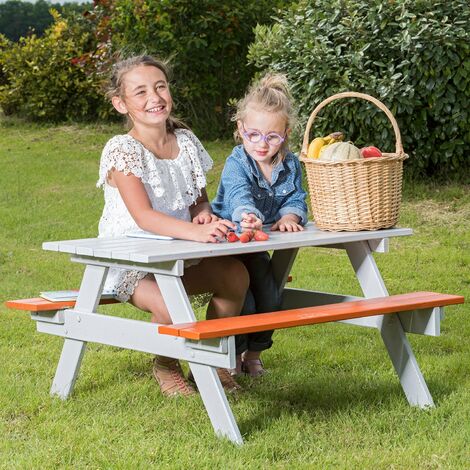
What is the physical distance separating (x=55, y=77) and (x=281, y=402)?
34.7 feet

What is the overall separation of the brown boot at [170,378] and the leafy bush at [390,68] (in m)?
4.51

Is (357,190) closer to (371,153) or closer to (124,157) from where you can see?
(371,153)

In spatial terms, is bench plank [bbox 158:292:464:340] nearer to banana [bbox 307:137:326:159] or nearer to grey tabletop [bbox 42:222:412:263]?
grey tabletop [bbox 42:222:412:263]

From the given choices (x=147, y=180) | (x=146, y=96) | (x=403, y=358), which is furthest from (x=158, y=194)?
(x=403, y=358)

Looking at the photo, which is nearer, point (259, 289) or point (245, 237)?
point (245, 237)

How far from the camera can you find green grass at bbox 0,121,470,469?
12.9 feet

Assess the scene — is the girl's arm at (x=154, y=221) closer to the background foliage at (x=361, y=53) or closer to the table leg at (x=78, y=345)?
the table leg at (x=78, y=345)

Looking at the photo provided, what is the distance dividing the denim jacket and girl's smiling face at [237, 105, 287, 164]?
0.17 ft

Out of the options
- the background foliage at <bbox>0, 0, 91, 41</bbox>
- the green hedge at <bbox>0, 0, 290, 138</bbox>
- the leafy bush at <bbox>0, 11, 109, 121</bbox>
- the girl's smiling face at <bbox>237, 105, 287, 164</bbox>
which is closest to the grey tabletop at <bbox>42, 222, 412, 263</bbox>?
the girl's smiling face at <bbox>237, 105, 287, 164</bbox>

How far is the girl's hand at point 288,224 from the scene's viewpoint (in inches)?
186

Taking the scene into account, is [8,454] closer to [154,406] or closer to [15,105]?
[154,406]

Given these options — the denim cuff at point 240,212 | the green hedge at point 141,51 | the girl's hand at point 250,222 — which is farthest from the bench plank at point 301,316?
the green hedge at point 141,51

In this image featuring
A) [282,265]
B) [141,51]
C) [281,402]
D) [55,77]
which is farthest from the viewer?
[55,77]

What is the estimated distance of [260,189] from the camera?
4.84m
